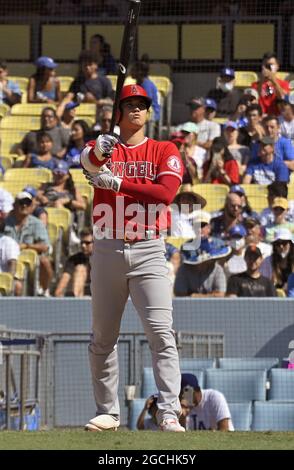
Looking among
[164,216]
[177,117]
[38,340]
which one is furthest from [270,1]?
[164,216]

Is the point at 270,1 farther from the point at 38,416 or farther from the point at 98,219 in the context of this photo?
the point at 98,219

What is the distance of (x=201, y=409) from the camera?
8914mm

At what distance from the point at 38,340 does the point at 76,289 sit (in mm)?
1535

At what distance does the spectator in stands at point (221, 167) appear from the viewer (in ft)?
43.7

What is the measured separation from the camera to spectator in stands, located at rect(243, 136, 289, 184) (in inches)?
515

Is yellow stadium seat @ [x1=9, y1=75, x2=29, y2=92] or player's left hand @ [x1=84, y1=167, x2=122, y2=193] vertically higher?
yellow stadium seat @ [x1=9, y1=75, x2=29, y2=92]

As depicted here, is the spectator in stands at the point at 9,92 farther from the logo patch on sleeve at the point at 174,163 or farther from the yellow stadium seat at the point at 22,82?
the logo patch on sleeve at the point at 174,163

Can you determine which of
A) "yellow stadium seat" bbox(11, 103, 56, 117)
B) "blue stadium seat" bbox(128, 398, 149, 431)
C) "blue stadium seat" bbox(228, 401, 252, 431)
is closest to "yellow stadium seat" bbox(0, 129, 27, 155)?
"yellow stadium seat" bbox(11, 103, 56, 117)

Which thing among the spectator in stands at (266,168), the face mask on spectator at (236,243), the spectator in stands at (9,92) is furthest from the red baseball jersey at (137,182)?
the spectator in stands at (9,92)

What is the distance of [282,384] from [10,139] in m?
5.92

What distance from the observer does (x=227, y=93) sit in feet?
49.2

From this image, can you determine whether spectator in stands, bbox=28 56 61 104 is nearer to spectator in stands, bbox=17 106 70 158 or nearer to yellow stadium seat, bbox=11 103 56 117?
yellow stadium seat, bbox=11 103 56 117

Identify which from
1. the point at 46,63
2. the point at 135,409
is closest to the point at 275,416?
the point at 135,409

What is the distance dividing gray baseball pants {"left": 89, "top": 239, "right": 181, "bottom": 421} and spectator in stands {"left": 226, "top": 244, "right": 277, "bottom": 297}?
17.9ft
